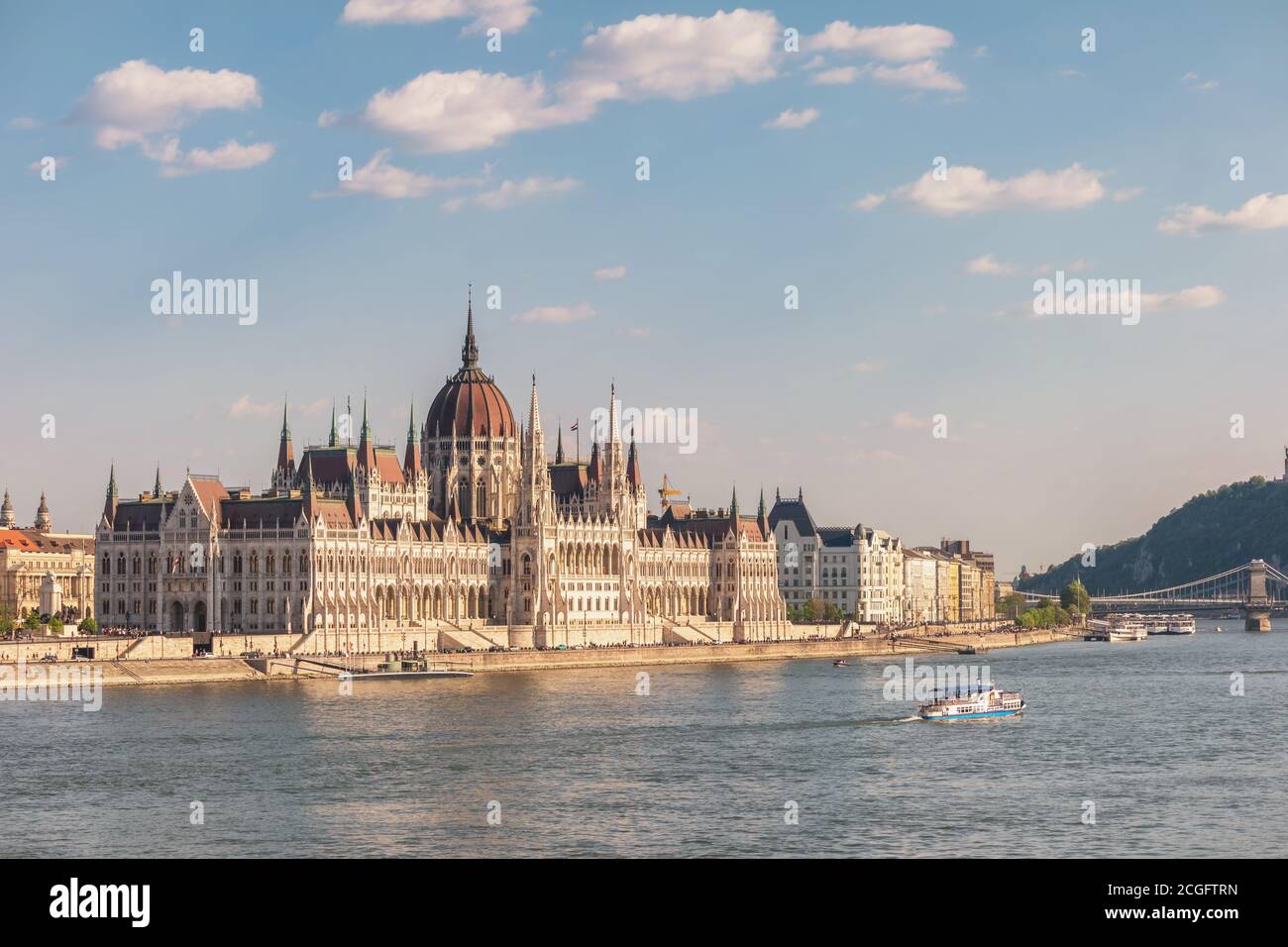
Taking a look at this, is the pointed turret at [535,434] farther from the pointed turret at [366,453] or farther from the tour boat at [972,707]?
the tour boat at [972,707]

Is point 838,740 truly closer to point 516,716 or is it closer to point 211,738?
point 516,716

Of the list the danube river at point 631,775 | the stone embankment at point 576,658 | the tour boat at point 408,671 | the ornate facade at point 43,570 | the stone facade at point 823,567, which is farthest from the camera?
the stone facade at point 823,567

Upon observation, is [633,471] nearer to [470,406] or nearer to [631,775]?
[470,406]

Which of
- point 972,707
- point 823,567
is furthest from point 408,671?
point 823,567

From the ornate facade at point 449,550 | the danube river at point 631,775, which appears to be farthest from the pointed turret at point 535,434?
the danube river at point 631,775

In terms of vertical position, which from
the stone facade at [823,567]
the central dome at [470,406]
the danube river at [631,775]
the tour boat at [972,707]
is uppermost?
the central dome at [470,406]

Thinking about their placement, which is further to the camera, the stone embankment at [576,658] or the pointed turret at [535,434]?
the pointed turret at [535,434]

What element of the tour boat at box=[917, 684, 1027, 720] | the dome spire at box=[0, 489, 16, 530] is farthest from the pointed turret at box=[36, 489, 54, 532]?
the tour boat at box=[917, 684, 1027, 720]
